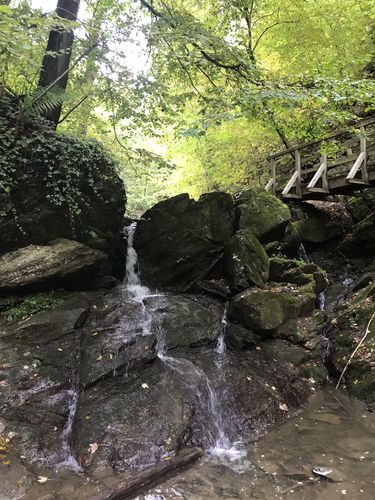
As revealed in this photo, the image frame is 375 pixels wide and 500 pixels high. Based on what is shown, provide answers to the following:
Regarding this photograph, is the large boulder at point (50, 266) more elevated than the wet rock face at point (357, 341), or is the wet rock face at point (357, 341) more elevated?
the large boulder at point (50, 266)

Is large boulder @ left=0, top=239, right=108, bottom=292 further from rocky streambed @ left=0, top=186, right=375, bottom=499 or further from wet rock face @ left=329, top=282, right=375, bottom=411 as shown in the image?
wet rock face @ left=329, top=282, right=375, bottom=411

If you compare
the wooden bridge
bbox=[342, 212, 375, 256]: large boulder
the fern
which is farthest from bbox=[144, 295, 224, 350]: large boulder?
bbox=[342, 212, 375, 256]: large boulder

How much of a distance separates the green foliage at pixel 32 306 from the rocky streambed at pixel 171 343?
39mm

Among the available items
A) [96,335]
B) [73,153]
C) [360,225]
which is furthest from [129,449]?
[360,225]

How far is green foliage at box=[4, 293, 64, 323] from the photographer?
6828 mm

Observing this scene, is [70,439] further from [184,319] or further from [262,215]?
[262,215]

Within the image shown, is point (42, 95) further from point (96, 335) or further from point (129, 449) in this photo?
point (129, 449)

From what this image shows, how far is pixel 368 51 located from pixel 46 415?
47.2ft

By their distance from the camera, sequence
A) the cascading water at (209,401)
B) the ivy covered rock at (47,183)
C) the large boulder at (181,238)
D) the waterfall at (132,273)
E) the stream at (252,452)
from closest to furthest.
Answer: the stream at (252,452) → the cascading water at (209,401) → the ivy covered rock at (47,183) → the waterfall at (132,273) → the large boulder at (181,238)

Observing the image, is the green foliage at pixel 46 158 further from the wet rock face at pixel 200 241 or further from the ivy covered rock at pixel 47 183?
the wet rock face at pixel 200 241

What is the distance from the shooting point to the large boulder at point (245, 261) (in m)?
8.78

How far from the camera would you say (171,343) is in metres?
7.26

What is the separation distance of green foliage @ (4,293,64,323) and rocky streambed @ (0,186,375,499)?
0.04m

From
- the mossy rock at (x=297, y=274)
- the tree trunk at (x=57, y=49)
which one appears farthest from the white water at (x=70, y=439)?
the tree trunk at (x=57, y=49)
